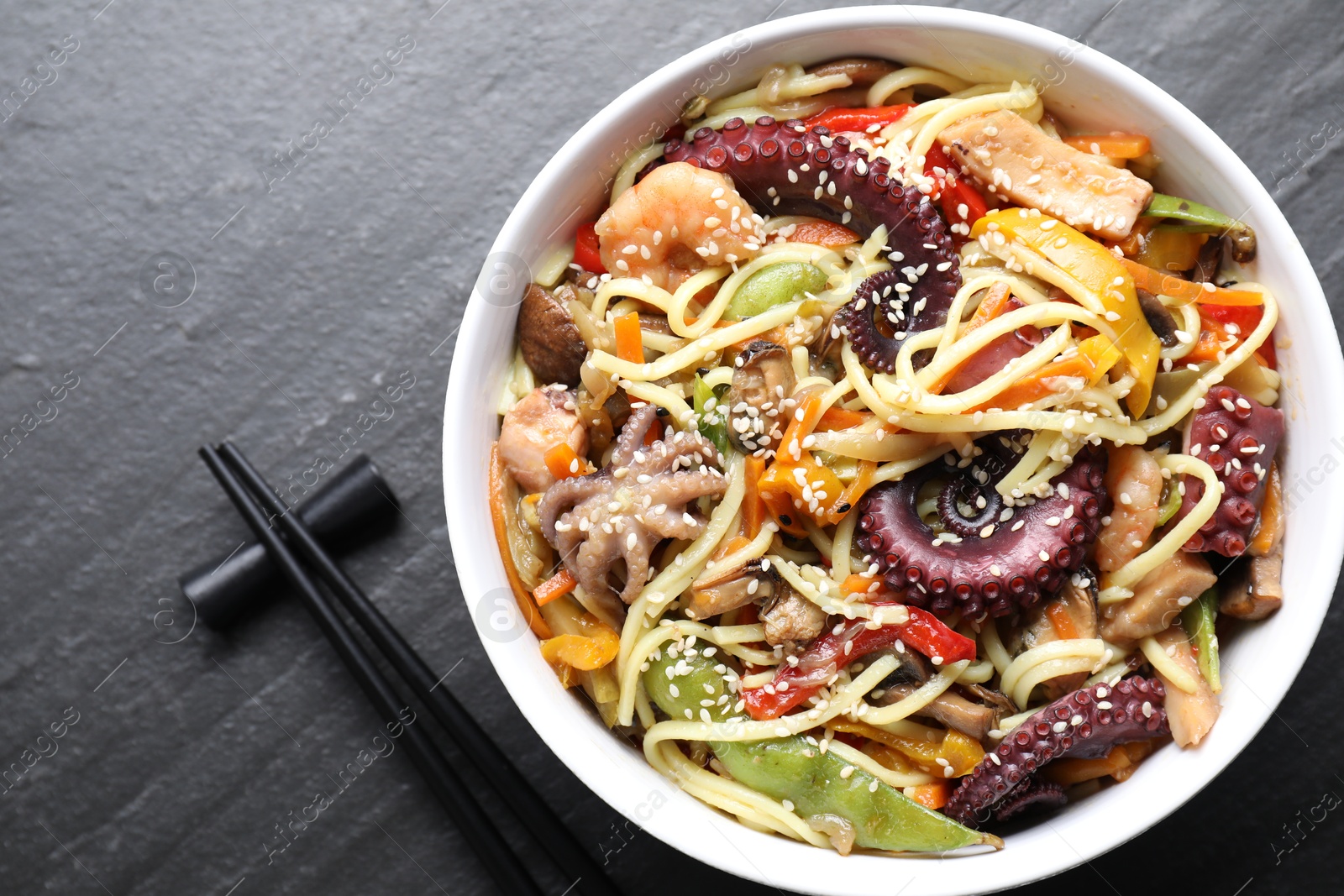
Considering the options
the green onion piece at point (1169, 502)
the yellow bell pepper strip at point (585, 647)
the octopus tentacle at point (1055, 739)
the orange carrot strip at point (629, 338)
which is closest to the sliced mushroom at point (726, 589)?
the yellow bell pepper strip at point (585, 647)

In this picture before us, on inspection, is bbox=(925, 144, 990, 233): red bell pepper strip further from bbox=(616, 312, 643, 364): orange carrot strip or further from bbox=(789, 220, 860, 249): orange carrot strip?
bbox=(616, 312, 643, 364): orange carrot strip

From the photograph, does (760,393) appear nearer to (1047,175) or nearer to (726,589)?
(726,589)

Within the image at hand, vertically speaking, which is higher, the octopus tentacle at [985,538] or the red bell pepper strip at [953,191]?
the red bell pepper strip at [953,191]

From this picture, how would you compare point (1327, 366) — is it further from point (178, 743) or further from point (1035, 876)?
point (178, 743)

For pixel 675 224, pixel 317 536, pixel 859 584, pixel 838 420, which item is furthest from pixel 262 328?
pixel 859 584

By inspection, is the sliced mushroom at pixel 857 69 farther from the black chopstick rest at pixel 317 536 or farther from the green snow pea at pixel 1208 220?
the black chopstick rest at pixel 317 536

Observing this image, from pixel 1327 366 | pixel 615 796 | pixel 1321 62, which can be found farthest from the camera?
pixel 1321 62

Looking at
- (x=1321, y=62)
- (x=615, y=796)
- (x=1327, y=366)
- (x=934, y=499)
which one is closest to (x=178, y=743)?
(x=615, y=796)
